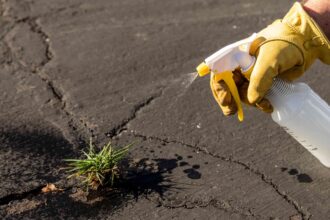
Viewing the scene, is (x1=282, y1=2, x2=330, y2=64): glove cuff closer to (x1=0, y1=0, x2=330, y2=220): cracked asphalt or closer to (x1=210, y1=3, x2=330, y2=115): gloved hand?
(x1=210, y1=3, x2=330, y2=115): gloved hand

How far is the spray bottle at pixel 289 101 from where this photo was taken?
2789mm

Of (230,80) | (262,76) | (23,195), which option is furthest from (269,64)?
(23,195)

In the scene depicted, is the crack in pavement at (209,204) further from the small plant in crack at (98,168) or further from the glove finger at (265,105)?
the glove finger at (265,105)

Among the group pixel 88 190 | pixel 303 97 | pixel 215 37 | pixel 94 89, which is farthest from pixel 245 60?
pixel 215 37

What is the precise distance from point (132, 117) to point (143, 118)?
0.21 feet

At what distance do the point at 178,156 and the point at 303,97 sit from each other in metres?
0.77

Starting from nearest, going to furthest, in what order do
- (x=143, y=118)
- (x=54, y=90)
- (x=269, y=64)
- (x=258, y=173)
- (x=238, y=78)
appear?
→ (x=269, y=64), (x=238, y=78), (x=258, y=173), (x=143, y=118), (x=54, y=90)

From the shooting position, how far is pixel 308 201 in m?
3.17

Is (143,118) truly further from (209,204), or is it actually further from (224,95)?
(224,95)

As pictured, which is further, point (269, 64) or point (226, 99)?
point (226, 99)

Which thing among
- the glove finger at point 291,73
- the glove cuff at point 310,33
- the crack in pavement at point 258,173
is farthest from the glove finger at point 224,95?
the crack in pavement at point 258,173

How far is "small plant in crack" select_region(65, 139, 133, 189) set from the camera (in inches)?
127

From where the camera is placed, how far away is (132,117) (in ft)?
12.4

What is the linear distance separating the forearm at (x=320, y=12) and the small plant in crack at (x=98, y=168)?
45.7 inches
